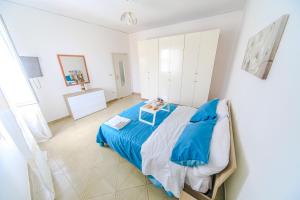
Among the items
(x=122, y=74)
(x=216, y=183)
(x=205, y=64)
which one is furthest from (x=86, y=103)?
(x=205, y=64)

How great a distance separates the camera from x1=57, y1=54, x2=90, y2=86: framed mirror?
9.07 feet

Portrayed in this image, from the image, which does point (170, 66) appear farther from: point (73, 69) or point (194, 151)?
point (73, 69)

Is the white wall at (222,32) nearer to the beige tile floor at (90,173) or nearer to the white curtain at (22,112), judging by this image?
the beige tile floor at (90,173)

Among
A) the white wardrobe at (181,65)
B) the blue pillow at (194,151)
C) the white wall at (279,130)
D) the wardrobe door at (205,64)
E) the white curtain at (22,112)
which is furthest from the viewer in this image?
the white wardrobe at (181,65)

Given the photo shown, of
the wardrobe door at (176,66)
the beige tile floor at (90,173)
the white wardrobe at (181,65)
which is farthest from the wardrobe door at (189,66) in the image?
the beige tile floor at (90,173)

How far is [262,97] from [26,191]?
2215mm

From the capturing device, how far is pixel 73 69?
2.95 m

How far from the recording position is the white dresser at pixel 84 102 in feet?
9.16

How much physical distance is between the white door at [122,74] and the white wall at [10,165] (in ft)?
10.8

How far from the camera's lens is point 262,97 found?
758mm

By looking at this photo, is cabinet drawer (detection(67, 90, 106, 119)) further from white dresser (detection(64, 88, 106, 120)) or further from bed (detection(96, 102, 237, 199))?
bed (detection(96, 102, 237, 199))

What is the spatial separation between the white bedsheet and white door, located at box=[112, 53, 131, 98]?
336cm

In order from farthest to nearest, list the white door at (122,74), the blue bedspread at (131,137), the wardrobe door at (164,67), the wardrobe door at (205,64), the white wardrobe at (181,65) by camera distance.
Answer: the white door at (122,74), the wardrobe door at (164,67), the white wardrobe at (181,65), the wardrobe door at (205,64), the blue bedspread at (131,137)

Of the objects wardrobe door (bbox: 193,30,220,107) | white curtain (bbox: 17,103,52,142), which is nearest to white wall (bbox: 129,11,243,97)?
wardrobe door (bbox: 193,30,220,107)
